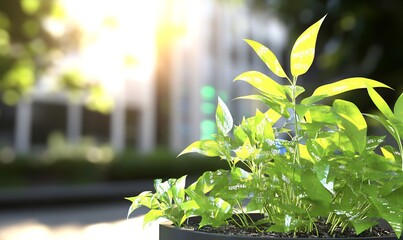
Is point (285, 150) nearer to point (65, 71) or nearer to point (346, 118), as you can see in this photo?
point (346, 118)

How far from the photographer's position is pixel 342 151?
1.05m

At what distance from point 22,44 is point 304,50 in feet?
43.0

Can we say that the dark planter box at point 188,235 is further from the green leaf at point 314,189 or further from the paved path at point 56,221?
the paved path at point 56,221

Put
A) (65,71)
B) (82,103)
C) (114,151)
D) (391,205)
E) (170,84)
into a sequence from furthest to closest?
(170,84), (82,103), (114,151), (65,71), (391,205)

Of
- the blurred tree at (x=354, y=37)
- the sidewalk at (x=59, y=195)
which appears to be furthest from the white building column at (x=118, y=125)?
the blurred tree at (x=354, y=37)

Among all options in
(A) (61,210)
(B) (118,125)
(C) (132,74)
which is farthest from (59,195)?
(C) (132,74)

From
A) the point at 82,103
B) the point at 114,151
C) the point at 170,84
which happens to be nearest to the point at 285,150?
the point at 114,151

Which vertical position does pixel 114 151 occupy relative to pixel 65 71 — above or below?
below

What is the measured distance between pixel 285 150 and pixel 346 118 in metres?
0.13

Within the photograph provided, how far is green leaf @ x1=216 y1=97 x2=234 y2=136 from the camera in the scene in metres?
1.10

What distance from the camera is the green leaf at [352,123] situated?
3.22 ft

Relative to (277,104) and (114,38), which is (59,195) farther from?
(277,104)

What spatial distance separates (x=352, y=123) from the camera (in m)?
0.99

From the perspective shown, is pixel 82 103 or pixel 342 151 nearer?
pixel 342 151
